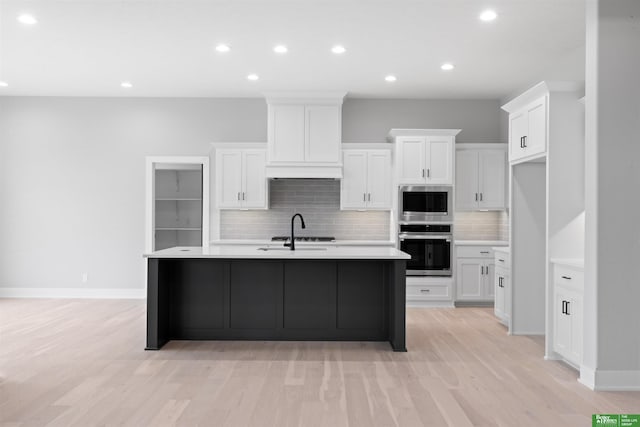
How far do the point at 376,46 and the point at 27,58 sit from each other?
152 inches

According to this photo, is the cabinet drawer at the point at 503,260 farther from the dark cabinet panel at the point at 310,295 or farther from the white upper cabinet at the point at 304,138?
the white upper cabinet at the point at 304,138

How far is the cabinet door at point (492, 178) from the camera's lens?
7293mm

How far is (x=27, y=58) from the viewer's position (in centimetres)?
588

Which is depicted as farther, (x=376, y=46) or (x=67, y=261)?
(x=67, y=261)

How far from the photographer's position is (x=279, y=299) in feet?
16.5

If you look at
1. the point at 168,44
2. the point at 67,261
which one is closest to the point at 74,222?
the point at 67,261

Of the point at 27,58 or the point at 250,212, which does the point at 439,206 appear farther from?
the point at 27,58

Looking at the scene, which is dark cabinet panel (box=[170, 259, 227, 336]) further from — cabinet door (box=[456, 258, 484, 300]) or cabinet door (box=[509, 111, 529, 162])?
cabinet door (box=[456, 258, 484, 300])

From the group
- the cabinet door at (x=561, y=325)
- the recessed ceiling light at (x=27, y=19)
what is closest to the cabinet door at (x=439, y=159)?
the cabinet door at (x=561, y=325)

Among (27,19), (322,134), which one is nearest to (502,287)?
(322,134)

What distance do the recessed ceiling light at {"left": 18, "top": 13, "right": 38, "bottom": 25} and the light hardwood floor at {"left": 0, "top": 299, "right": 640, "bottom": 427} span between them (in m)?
2.94

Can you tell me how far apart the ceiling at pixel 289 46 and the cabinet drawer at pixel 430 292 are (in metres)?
2.68

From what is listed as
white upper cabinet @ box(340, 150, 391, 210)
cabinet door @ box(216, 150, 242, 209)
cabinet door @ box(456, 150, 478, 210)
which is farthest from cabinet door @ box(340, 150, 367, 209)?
cabinet door @ box(216, 150, 242, 209)

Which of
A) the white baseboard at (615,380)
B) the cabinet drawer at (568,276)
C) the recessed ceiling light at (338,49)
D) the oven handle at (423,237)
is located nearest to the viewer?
the white baseboard at (615,380)
